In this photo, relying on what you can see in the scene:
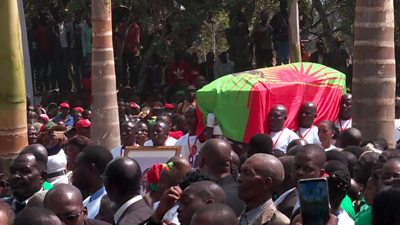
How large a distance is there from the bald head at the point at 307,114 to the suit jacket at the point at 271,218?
15.4 ft

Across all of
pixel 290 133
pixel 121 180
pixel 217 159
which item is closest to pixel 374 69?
pixel 290 133

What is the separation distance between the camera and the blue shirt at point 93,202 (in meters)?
6.90

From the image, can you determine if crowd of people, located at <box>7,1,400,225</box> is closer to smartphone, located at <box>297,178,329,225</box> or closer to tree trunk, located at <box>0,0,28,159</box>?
smartphone, located at <box>297,178,329,225</box>

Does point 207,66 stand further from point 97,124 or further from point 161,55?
point 97,124

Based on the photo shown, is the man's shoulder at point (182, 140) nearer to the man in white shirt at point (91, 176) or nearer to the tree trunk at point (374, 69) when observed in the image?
the tree trunk at point (374, 69)

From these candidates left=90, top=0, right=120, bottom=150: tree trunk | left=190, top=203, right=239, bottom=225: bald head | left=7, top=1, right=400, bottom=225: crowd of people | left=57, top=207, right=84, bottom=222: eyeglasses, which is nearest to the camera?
left=190, top=203, right=239, bottom=225: bald head

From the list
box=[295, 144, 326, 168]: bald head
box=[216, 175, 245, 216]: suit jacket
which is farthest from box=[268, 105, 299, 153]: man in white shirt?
box=[295, 144, 326, 168]: bald head

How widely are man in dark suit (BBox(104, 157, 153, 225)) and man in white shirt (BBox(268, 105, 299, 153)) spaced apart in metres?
3.43

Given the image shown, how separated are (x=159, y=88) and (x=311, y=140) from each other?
390 inches

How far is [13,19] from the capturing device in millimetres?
8867

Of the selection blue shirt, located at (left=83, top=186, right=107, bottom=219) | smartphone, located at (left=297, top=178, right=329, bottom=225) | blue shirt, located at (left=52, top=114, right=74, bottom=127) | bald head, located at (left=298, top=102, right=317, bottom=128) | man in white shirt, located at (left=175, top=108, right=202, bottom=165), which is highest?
smartphone, located at (left=297, top=178, right=329, bottom=225)

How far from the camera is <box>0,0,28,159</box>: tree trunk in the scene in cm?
884

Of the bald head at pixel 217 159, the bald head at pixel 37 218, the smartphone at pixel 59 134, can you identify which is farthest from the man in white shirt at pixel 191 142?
the bald head at pixel 37 218

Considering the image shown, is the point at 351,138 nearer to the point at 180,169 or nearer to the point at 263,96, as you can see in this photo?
the point at 263,96
